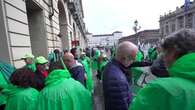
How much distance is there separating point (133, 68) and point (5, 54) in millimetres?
3281

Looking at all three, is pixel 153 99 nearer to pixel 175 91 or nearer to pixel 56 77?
pixel 175 91

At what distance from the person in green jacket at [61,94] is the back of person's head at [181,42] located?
1.49m

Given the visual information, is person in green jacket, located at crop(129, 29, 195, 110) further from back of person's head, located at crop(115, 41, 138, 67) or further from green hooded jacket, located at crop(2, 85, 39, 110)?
green hooded jacket, located at crop(2, 85, 39, 110)

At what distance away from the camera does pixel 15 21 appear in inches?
250

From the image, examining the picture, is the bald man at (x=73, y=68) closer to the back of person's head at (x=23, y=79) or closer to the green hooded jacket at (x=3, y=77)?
the green hooded jacket at (x=3, y=77)

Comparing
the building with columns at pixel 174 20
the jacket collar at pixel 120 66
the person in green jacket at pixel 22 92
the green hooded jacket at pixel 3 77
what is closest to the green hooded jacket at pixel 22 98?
the person in green jacket at pixel 22 92

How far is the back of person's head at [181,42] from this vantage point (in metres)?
1.61

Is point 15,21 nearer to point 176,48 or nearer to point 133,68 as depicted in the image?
point 133,68

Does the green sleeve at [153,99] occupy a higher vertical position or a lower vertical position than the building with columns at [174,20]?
lower

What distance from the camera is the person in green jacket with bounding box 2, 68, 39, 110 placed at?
113 inches

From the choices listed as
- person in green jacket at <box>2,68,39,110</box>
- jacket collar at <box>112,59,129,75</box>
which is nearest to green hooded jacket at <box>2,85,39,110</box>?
person in green jacket at <box>2,68,39,110</box>

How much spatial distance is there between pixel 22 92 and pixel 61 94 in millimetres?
496

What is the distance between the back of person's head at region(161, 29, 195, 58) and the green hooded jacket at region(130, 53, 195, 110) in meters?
0.11

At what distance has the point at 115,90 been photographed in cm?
271
